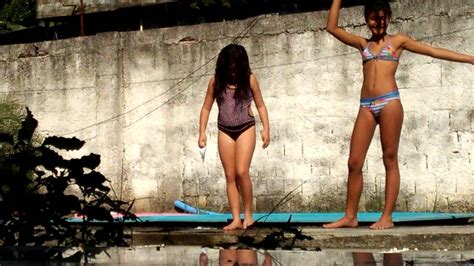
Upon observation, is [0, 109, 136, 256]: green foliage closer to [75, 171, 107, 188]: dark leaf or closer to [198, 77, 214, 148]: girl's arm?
[75, 171, 107, 188]: dark leaf

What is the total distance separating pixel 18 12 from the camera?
28.7m

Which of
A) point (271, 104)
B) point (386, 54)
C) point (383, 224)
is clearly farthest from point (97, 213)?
point (271, 104)

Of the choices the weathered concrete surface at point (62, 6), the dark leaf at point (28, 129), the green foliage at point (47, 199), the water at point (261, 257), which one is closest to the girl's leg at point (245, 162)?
the water at point (261, 257)

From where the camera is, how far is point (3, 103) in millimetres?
14141

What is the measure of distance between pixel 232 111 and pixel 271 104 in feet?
14.9

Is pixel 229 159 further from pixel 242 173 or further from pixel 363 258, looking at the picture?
pixel 363 258

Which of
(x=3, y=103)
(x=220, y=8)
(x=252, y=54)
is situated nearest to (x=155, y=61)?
(x=252, y=54)

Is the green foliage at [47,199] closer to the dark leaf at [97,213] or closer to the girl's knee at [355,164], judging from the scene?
the dark leaf at [97,213]

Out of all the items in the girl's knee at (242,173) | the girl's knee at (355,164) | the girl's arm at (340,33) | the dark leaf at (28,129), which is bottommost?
the girl's knee at (242,173)

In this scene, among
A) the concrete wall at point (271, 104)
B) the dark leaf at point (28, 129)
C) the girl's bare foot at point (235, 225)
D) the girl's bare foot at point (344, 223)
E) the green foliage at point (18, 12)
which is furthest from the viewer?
the green foliage at point (18, 12)

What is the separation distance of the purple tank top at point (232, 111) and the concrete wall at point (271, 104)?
13.4 feet

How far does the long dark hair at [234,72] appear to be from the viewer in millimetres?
7812

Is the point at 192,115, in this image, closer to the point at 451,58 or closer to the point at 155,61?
the point at 155,61

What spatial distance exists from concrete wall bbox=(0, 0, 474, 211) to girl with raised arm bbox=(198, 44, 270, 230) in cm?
402
